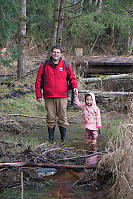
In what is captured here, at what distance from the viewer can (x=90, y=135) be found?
6.86 metres

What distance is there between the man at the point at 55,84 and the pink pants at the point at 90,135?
54cm

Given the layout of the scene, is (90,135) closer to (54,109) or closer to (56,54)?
(54,109)

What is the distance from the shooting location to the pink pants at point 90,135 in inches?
264

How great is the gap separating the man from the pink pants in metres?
0.54

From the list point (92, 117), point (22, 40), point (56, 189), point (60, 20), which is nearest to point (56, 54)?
point (92, 117)

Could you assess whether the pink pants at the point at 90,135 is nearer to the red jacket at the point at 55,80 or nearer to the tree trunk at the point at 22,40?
the red jacket at the point at 55,80

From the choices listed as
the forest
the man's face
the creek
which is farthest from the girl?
the creek

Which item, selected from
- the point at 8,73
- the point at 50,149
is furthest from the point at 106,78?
the point at 50,149

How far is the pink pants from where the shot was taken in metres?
6.70

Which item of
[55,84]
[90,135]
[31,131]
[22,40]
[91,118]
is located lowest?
[31,131]

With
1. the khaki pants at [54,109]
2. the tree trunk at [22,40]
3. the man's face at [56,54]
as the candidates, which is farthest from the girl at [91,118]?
the tree trunk at [22,40]

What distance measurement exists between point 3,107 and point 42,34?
13.3 metres

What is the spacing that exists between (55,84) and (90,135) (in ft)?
4.44

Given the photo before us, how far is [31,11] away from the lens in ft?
71.1
